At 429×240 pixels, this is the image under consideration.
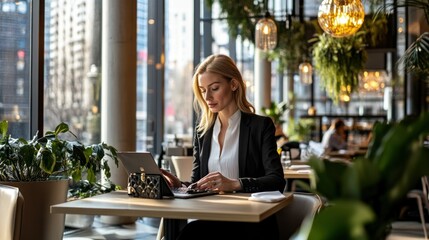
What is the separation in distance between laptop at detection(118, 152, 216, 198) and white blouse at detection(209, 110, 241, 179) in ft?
Result: 1.28

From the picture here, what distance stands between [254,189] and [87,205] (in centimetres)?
88

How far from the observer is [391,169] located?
1.16 metres

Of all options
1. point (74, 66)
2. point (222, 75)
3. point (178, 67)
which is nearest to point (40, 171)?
point (222, 75)

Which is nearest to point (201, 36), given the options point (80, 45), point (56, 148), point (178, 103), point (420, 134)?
point (178, 103)

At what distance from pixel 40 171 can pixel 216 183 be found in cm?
162

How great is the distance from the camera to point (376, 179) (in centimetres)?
114

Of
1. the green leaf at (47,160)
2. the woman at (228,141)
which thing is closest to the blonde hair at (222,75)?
the woman at (228,141)

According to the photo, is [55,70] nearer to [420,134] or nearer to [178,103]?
[178,103]

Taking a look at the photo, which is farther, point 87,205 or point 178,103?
point 178,103

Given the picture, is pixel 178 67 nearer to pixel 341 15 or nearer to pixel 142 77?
pixel 142 77

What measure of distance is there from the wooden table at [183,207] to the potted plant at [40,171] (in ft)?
3.83

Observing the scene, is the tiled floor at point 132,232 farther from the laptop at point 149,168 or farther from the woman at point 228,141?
the laptop at point 149,168

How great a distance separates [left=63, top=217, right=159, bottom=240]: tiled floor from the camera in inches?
257

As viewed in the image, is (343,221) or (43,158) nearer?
(343,221)
